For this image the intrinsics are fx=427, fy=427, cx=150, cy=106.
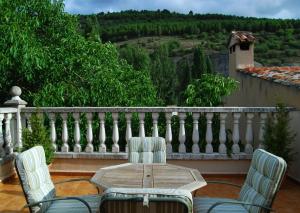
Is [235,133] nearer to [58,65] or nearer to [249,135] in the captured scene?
[249,135]

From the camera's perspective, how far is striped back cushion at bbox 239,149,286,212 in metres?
3.19

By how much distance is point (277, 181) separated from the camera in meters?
3.18

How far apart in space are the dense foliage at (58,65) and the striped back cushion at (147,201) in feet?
16.6

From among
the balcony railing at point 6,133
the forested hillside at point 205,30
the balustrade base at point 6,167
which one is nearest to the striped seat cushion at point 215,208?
the balustrade base at point 6,167

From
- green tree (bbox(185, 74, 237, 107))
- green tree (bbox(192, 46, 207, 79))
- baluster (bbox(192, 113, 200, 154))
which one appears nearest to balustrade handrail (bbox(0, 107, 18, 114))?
baluster (bbox(192, 113, 200, 154))

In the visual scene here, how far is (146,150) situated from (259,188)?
1724 mm

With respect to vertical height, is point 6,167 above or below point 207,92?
below

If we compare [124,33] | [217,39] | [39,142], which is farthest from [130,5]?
[39,142]

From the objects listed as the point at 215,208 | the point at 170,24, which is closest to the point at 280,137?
the point at 215,208

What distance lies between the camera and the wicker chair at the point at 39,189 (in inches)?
130

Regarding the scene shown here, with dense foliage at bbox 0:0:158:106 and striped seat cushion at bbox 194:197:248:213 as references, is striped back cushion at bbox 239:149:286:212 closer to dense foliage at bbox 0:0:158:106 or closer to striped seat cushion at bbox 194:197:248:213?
striped seat cushion at bbox 194:197:248:213

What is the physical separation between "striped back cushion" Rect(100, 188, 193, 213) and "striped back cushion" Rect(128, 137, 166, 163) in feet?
7.55

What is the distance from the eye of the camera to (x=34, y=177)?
3.42 metres

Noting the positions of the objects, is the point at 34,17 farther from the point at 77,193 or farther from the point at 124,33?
the point at 124,33
